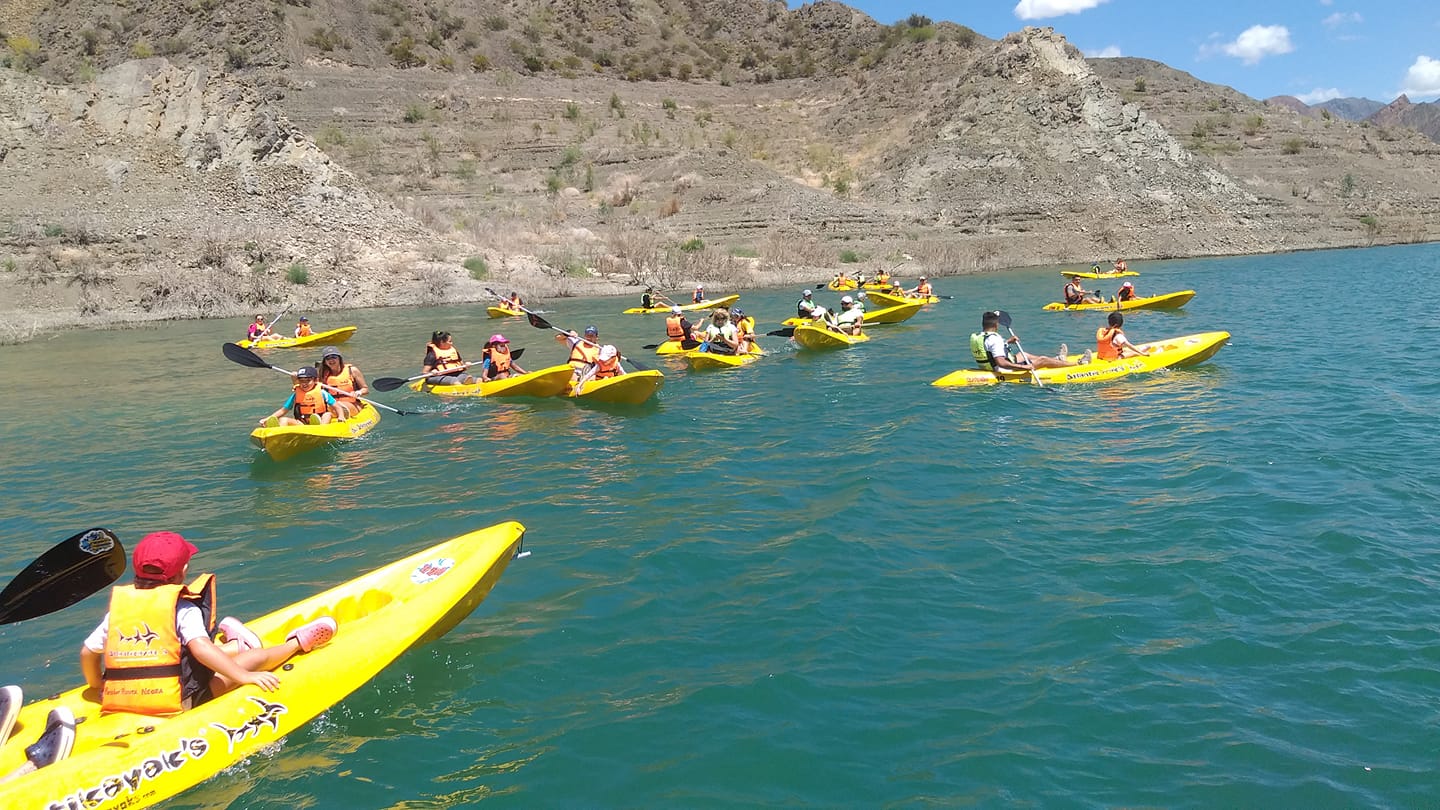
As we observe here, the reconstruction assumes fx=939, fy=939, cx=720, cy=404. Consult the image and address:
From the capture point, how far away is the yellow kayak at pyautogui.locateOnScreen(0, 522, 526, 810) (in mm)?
4422

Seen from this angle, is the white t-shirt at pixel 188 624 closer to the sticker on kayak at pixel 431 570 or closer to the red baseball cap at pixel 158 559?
the red baseball cap at pixel 158 559

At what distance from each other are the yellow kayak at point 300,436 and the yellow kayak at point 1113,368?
828cm

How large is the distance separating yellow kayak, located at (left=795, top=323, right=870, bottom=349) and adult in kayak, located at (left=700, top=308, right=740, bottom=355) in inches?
65.5

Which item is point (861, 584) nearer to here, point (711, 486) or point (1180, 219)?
point (711, 486)

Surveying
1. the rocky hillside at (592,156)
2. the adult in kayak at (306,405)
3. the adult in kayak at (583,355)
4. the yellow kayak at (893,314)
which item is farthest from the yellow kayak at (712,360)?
the rocky hillside at (592,156)

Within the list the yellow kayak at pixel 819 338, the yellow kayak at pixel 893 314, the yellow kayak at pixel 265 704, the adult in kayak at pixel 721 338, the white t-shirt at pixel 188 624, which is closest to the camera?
the yellow kayak at pixel 265 704

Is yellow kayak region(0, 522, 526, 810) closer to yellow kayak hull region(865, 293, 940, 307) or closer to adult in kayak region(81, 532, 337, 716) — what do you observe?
adult in kayak region(81, 532, 337, 716)

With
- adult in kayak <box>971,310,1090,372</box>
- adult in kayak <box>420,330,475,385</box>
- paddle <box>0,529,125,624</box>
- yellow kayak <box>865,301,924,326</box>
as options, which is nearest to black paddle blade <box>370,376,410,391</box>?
adult in kayak <box>420,330,475,385</box>

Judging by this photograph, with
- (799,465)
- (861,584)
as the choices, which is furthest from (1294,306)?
(861,584)

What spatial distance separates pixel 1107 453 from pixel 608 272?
28587 millimetres

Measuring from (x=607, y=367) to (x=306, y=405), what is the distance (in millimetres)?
4101

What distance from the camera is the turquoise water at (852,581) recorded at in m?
4.79

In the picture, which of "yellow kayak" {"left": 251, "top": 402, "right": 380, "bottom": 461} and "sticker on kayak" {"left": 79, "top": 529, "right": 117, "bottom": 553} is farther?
"yellow kayak" {"left": 251, "top": 402, "right": 380, "bottom": 461}

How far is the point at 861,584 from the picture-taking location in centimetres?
696
